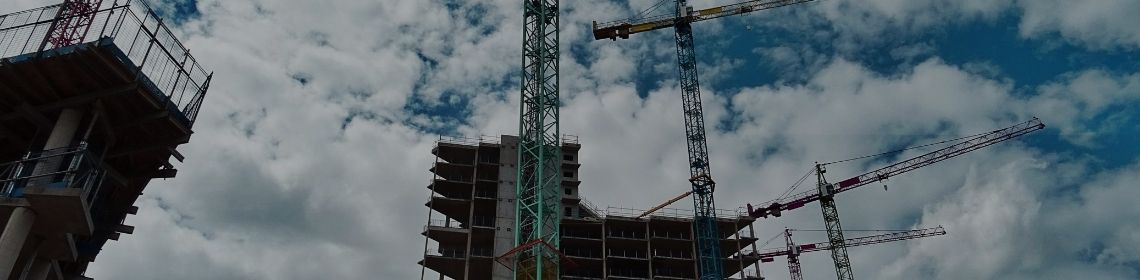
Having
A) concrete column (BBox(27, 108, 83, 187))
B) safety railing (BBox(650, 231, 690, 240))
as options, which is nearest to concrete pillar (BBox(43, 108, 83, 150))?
concrete column (BBox(27, 108, 83, 187))

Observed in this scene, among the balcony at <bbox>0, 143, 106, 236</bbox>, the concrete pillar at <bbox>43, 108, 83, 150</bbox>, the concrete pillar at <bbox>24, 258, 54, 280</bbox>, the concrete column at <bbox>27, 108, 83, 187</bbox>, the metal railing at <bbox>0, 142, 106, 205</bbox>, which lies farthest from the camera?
the concrete pillar at <bbox>24, 258, 54, 280</bbox>

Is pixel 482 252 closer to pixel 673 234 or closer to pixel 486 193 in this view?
pixel 486 193

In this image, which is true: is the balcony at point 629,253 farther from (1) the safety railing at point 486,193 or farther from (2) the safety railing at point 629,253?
(1) the safety railing at point 486,193

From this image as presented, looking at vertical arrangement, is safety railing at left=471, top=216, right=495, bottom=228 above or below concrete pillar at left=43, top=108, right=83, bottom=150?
above

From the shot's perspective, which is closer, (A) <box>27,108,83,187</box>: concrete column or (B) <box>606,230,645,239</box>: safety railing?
(A) <box>27,108,83,187</box>: concrete column

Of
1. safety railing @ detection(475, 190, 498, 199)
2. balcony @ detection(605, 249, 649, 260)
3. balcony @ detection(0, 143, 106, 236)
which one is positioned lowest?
balcony @ detection(0, 143, 106, 236)

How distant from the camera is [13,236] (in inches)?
1041

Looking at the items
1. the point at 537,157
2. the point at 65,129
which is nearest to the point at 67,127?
the point at 65,129

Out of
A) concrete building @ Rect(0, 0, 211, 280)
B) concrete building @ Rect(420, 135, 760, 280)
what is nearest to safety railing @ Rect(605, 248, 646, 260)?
concrete building @ Rect(420, 135, 760, 280)

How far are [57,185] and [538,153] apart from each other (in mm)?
46022

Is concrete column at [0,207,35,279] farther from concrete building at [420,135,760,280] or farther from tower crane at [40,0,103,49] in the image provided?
concrete building at [420,135,760,280]

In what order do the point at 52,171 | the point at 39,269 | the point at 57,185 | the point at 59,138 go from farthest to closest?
the point at 39,269, the point at 59,138, the point at 52,171, the point at 57,185

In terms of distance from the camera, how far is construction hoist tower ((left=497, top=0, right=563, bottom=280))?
66.5 m

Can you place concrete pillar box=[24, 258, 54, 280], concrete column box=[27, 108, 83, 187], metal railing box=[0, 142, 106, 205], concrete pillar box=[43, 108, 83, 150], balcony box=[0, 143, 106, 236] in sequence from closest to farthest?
balcony box=[0, 143, 106, 236] < metal railing box=[0, 142, 106, 205] < concrete column box=[27, 108, 83, 187] < concrete pillar box=[43, 108, 83, 150] < concrete pillar box=[24, 258, 54, 280]
